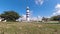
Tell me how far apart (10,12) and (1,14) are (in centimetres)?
612

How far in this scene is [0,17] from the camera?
87.6m

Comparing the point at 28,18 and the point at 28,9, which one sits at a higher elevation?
the point at 28,9

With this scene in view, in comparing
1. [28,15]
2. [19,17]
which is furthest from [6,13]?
[28,15]

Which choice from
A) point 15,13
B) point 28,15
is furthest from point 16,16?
point 28,15

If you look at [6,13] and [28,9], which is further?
[28,9]

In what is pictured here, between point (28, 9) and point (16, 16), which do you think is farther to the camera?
point (28, 9)

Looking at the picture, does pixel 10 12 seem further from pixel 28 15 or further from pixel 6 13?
pixel 28 15

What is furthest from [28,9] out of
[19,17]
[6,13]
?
[6,13]

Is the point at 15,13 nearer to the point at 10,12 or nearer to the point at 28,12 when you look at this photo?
the point at 10,12

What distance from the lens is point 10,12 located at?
91.9 meters

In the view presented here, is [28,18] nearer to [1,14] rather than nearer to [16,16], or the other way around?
[16,16]

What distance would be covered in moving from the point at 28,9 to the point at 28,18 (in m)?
6.91

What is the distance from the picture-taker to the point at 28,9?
9688cm

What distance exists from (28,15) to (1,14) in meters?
18.1
